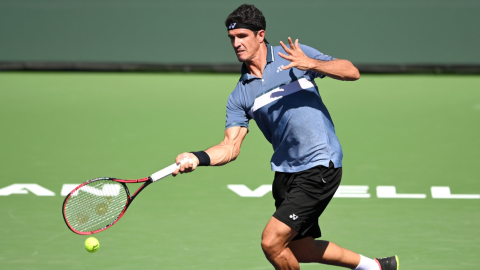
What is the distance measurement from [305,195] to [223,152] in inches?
25.7

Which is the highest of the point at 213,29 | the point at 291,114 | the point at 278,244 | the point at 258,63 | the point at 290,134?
the point at 258,63

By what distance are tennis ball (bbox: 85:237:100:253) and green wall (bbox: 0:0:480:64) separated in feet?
26.8

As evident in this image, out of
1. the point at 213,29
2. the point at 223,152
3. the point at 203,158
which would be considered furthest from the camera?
the point at 213,29

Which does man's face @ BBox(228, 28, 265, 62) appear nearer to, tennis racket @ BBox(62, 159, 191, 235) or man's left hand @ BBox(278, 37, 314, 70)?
man's left hand @ BBox(278, 37, 314, 70)

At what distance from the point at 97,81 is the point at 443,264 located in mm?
8937

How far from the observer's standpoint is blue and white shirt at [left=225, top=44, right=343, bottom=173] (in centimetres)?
489

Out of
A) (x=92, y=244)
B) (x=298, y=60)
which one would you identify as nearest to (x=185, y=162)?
(x=298, y=60)

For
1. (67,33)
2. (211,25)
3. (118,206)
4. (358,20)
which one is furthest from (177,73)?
(118,206)

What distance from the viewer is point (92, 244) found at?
18.7 feet

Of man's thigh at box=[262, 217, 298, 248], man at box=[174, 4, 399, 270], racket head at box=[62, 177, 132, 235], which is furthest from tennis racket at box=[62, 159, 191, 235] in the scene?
man's thigh at box=[262, 217, 298, 248]

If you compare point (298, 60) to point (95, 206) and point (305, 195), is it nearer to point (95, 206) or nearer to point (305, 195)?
point (305, 195)

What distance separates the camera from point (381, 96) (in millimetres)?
11953

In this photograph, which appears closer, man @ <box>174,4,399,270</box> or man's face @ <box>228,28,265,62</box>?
man @ <box>174,4,399,270</box>

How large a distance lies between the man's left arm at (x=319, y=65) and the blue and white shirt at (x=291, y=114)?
182mm
